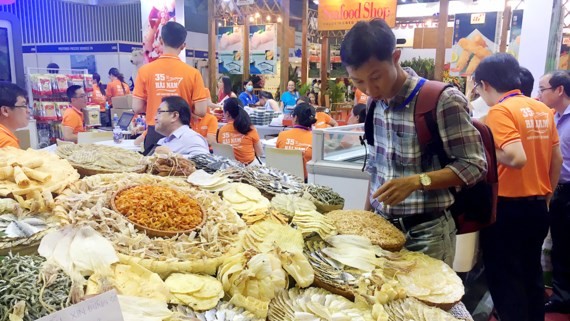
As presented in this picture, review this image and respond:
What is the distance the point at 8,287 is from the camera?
1132 mm

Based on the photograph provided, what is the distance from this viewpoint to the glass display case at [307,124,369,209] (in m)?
4.15

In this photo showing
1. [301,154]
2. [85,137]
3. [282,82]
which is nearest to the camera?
[301,154]

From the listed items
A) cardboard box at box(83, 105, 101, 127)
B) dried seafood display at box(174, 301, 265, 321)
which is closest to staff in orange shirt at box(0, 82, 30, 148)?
dried seafood display at box(174, 301, 265, 321)

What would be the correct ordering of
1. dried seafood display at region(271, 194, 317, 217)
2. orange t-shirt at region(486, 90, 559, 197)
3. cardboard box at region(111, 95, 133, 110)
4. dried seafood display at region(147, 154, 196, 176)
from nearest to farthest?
1. dried seafood display at region(271, 194, 317, 217)
2. dried seafood display at region(147, 154, 196, 176)
3. orange t-shirt at region(486, 90, 559, 197)
4. cardboard box at region(111, 95, 133, 110)

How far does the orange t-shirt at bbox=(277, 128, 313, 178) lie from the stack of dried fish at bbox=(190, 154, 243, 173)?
2.25 meters

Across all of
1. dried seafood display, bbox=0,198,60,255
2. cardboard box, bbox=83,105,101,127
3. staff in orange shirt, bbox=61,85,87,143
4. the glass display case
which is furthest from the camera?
cardboard box, bbox=83,105,101,127

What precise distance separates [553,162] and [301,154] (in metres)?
2.19

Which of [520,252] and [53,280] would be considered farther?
[520,252]

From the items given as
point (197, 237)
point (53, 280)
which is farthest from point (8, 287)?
point (197, 237)

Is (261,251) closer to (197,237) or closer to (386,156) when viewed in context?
(197,237)

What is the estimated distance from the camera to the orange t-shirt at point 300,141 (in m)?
4.75

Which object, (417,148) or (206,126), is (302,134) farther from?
(417,148)

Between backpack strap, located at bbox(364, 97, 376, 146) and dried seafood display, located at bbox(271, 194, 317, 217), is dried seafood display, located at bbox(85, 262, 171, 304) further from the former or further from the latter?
backpack strap, located at bbox(364, 97, 376, 146)

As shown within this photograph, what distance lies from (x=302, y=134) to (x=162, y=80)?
1.60m
